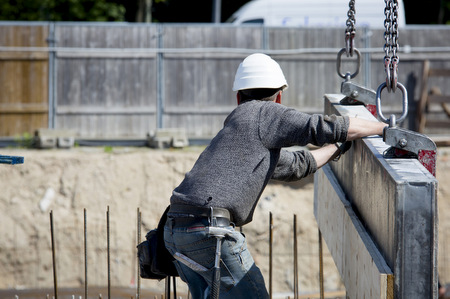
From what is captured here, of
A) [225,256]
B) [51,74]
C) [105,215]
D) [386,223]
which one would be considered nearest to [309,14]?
[51,74]

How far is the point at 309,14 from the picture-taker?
1300cm

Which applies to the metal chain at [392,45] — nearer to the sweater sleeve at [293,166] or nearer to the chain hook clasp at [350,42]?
the sweater sleeve at [293,166]

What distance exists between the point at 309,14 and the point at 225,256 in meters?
10.4

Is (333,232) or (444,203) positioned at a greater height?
(333,232)

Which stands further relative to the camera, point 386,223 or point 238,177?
point 238,177

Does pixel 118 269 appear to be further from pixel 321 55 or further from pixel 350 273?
pixel 350 273

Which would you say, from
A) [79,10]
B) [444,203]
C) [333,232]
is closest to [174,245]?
[333,232]

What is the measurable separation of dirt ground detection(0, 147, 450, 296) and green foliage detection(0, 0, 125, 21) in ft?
21.1

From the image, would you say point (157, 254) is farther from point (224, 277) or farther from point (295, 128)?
point (295, 128)

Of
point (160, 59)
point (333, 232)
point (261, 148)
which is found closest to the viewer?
point (261, 148)

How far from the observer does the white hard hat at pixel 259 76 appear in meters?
3.38

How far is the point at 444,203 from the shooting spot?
10867 mm

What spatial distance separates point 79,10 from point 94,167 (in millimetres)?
6962

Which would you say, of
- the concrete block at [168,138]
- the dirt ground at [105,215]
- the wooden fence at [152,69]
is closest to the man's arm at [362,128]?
the dirt ground at [105,215]
